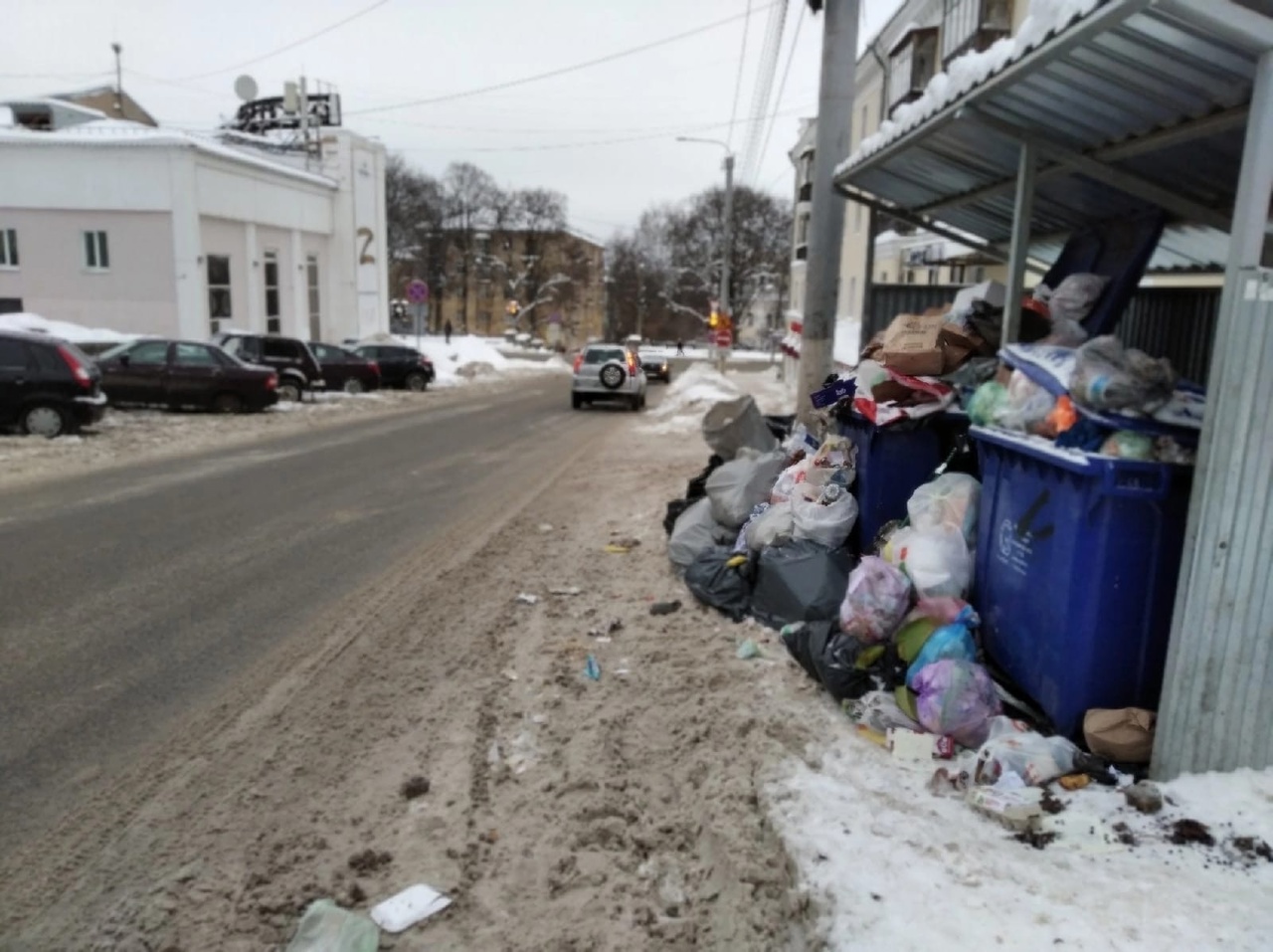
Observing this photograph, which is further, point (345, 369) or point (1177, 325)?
point (345, 369)

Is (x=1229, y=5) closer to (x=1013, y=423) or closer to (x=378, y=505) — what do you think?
(x=1013, y=423)

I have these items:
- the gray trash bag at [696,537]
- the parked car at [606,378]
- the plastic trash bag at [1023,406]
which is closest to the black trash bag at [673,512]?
the gray trash bag at [696,537]

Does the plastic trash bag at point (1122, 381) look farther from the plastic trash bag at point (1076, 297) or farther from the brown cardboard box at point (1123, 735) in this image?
the plastic trash bag at point (1076, 297)

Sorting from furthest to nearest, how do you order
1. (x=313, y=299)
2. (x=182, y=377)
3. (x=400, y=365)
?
(x=313, y=299)
(x=400, y=365)
(x=182, y=377)

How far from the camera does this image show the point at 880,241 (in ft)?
88.9

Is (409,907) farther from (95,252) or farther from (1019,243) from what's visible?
(95,252)

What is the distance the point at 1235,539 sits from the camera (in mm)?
3215

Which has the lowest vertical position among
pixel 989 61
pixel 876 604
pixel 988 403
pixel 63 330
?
pixel 876 604

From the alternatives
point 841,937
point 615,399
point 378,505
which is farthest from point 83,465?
point 615,399

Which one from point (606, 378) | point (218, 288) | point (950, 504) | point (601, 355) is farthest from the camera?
point (218, 288)

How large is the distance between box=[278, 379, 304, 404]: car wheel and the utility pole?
1607cm

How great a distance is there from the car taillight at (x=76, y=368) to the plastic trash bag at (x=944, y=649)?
1394cm

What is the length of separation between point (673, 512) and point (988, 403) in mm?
3738

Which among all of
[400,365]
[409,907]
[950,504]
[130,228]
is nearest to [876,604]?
[950,504]
